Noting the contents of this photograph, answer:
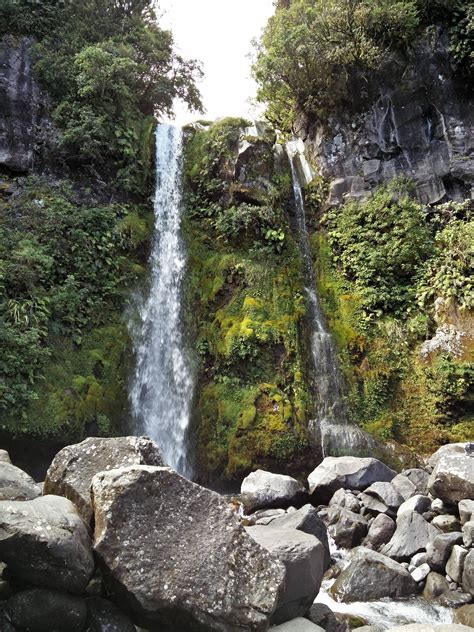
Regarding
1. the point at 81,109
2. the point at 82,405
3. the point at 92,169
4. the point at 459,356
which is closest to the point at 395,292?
the point at 459,356

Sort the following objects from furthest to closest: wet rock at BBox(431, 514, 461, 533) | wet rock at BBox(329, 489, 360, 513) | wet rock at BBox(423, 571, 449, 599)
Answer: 1. wet rock at BBox(329, 489, 360, 513)
2. wet rock at BBox(431, 514, 461, 533)
3. wet rock at BBox(423, 571, 449, 599)

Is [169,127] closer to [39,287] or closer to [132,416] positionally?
[39,287]

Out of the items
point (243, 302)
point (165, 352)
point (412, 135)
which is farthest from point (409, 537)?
point (412, 135)

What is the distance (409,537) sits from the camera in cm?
698

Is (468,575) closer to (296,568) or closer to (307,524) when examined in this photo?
(307,524)

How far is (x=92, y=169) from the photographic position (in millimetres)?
14586

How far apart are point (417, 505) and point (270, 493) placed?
2.48m

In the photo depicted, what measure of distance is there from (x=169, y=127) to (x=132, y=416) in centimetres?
1055

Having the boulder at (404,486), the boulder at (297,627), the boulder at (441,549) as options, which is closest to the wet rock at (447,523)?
the boulder at (441,549)

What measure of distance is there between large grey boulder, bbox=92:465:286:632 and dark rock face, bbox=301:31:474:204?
13.3 m

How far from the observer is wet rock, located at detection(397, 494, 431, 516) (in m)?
7.64

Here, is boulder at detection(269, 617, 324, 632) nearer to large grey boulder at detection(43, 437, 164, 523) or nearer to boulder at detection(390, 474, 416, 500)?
large grey boulder at detection(43, 437, 164, 523)

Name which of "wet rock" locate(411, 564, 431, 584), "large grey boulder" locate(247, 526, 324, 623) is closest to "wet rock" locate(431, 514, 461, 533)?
"wet rock" locate(411, 564, 431, 584)

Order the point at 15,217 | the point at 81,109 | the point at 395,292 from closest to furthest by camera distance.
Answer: the point at 15,217 → the point at 395,292 → the point at 81,109
